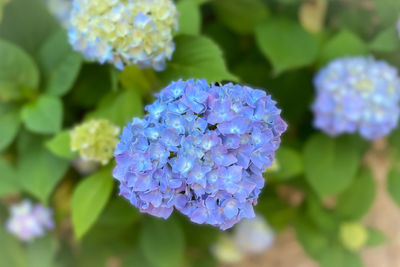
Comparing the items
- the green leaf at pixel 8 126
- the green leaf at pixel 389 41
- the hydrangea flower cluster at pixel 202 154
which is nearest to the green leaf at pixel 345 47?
the green leaf at pixel 389 41

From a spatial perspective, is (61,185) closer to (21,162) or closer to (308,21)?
(21,162)

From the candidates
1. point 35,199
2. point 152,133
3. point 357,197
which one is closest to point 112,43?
point 152,133

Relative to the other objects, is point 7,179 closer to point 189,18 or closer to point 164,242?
point 164,242

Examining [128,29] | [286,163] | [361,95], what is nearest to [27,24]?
[128,29]

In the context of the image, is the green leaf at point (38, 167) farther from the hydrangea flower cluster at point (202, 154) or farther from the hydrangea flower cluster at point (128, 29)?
the hydrangea flower cluster at point (202, 154)

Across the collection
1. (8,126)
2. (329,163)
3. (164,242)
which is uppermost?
(8,126)

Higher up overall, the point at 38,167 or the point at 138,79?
the point at 138,79
